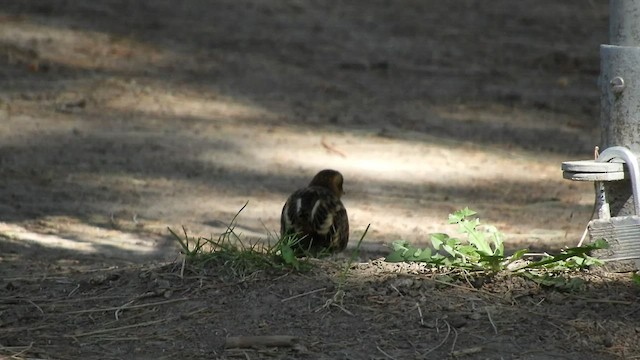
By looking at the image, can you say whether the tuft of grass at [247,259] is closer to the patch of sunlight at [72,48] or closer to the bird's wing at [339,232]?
the bird's wing at [339,232]

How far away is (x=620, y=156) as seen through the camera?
17.3 feet

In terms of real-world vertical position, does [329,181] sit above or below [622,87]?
below

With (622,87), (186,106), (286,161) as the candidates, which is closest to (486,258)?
(622,87)

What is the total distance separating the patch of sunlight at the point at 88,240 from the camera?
7699 millimetres

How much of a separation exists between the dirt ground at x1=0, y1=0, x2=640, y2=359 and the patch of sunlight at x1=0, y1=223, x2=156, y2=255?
0.03m

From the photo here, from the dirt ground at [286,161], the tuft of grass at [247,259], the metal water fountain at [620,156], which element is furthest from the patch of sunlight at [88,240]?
the metal water fountain at [620,156]

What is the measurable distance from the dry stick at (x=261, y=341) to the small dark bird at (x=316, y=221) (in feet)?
7.00

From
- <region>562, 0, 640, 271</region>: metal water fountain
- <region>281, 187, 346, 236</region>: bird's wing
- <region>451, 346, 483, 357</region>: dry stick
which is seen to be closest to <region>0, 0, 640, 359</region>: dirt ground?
<region>451, 346, 483, 357</region>: dry stick

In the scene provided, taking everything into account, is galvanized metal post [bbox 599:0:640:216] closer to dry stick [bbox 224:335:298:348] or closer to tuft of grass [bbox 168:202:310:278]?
tuft of grass [bbox 168:202:310:278]

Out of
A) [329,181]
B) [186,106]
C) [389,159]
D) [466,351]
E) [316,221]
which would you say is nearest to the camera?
[466,351]

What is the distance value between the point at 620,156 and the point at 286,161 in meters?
5.53

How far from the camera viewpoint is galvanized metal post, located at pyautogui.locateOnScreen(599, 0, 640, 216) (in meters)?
5.30

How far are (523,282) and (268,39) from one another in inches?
400

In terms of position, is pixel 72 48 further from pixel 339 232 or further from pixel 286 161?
pixel 339 232
